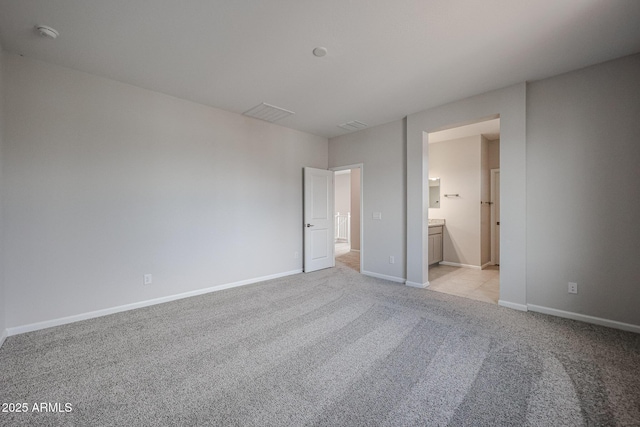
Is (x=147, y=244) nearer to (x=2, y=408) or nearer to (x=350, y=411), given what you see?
(x=2, y=408)

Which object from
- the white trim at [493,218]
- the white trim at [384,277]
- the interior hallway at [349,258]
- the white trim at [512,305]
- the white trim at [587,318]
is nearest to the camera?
the white trim at [587,318]

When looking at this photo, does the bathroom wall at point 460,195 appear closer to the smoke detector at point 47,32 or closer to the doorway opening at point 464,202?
the doorway opening at point 464,202

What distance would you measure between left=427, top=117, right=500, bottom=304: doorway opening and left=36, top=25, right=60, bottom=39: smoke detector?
→ 5.48m

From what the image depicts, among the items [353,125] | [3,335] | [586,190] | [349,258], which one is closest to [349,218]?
[349,258]

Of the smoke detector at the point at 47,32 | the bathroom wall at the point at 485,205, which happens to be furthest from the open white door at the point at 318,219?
the smoke detector at the point at 47,32

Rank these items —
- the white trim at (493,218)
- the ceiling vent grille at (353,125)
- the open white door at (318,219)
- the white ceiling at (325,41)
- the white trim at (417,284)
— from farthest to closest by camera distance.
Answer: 1. the white trim at (493,218)
2. the open white door at (318,219)
3. the ceiling vent grille at (353,125)
4. the white trim at (417,284)
5. the white ceiling at (325,41)

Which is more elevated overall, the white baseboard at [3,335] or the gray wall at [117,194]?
the gray wall at [117,194]

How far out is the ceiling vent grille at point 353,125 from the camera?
4.61m

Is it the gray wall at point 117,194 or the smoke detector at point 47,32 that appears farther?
the gray wall at point 117,194

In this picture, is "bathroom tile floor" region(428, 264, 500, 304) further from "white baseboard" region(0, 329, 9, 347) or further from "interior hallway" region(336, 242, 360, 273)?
"white baseboard" region(0, 329, 9, 347)

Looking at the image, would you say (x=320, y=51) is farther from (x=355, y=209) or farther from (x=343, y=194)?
(x=343, y=194)

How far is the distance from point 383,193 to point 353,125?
136 cm

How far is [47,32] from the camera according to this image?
2.21 m

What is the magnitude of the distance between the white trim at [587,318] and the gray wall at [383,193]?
1.80 m
